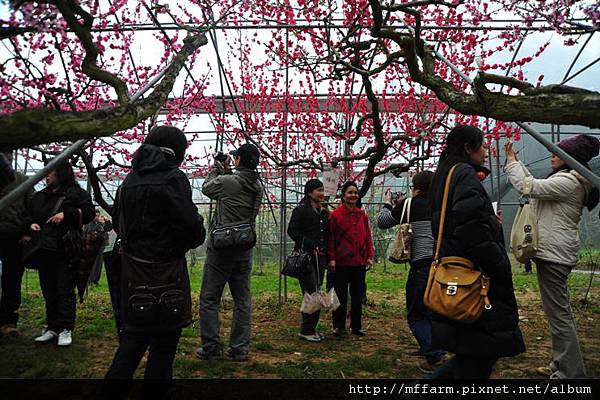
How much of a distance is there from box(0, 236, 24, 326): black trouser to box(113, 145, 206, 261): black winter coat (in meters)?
2.40

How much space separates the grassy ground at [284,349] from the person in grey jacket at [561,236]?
0.61m

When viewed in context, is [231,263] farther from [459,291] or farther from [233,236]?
[459,291]

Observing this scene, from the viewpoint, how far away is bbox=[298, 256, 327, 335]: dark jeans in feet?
14.5

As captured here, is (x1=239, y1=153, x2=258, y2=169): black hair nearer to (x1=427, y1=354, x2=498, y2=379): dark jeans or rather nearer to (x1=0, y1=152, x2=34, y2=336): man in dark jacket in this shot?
(x1=0, y1=152, x2=34, y2=336): man in dark jacket

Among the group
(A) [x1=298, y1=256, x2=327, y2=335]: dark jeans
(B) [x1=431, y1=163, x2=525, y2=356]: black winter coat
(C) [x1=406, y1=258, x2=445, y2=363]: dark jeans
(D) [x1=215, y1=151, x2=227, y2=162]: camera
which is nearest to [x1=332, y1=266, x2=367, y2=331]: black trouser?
(A) [x1=298, y1=256, x2=327, y2=335]: dark jeans

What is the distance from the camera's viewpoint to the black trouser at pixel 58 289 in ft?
12.8

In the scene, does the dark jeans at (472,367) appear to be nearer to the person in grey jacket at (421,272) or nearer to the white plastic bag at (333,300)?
the person in grey jacket at (421,272)

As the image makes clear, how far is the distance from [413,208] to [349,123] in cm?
488

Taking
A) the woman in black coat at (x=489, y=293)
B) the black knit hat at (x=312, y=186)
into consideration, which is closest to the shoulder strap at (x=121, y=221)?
the woman in black coat at (x=489, y=293)

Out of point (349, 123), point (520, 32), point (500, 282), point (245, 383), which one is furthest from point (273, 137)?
point (500, 282)

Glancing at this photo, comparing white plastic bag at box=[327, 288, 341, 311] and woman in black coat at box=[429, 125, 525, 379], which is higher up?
woman in black coat at box=[429, 125, 525, 379]

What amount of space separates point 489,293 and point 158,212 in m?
1.73

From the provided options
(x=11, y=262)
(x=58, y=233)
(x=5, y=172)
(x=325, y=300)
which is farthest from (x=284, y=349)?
(x=5, y=172)

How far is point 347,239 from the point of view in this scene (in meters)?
4.74
